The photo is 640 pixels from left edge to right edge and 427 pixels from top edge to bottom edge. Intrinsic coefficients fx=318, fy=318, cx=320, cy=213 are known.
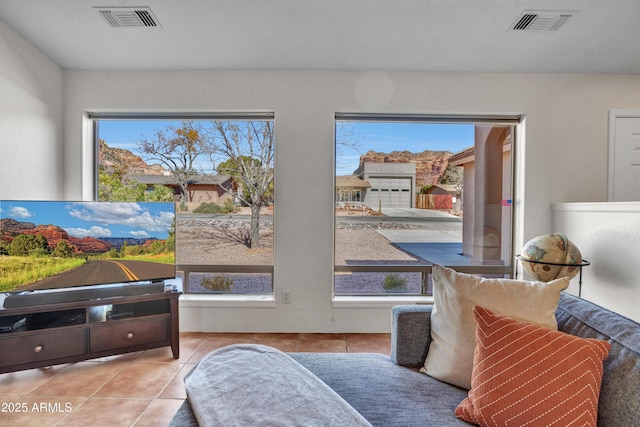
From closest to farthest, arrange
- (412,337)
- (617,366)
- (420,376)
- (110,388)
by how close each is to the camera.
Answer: (617,366), (420,376), (412,337), (110,388)

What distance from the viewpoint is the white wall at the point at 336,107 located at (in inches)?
113

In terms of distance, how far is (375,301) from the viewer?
296 cm

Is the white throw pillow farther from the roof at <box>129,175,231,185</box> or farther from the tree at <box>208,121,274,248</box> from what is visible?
the roof at <box>129,175,231,185</box>

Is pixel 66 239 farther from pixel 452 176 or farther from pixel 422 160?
pixel 452 176

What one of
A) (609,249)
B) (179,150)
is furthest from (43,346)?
(609,249)

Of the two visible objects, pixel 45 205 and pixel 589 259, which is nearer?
pixel 45 205

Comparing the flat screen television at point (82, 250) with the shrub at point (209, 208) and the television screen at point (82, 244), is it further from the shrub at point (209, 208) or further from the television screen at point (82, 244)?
the shrub at point (209, 208)

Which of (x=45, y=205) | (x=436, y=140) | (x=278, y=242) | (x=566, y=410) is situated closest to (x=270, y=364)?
(x=566, y=410)

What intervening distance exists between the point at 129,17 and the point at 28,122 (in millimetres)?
1175

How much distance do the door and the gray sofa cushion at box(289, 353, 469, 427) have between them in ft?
9.15

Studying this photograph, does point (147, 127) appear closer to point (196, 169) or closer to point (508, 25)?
point (196, 169)

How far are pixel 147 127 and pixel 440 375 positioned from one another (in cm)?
312

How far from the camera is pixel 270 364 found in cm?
125

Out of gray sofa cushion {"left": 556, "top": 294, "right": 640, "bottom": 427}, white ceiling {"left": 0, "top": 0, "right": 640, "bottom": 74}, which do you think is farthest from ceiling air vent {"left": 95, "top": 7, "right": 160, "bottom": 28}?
gray sofa cushion {"left": 556, "top": 294, "right": 640, "bottom": 427}
